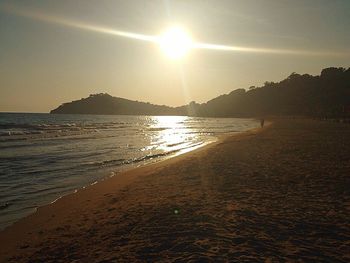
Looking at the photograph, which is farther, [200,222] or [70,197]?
Result: [70,197]

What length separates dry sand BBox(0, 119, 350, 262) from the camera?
6359 mm

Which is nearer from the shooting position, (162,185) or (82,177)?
(162,185)

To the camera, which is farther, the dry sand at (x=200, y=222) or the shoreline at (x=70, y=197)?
the shoreline at (x=70, y=197)

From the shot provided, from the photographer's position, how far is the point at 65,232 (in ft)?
27.0

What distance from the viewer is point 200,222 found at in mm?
7996

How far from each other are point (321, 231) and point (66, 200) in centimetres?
807

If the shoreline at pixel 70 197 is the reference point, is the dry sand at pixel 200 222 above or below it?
above

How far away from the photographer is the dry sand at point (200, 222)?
6.36 metres

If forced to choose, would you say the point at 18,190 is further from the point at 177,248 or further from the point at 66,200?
the point at 177,248

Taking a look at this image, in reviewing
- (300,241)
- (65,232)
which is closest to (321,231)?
(300,241)

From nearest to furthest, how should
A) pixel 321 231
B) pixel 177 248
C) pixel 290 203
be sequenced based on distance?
pixel 177 248, pixel 321 231, pixel 290 203

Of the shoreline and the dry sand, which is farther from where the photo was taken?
the shoreline

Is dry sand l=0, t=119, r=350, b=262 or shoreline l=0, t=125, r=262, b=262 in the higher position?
dry sand l=0, t=119, r=350, b=262

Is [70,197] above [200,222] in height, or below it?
below
